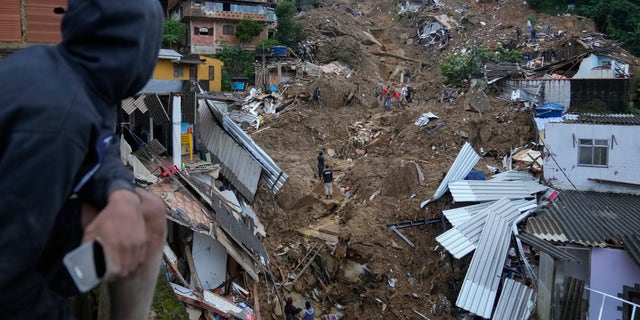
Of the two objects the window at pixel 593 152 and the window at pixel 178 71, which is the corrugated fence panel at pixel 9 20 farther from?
the window at pixel 593 152

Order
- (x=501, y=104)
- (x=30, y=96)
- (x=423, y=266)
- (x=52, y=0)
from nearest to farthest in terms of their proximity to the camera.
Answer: (x=30, y=96), (x=52, y=0), (x=423, y=266), (x=501, y=104)

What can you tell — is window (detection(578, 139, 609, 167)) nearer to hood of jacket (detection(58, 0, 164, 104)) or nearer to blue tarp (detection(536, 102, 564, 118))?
blue tarp (detection(536, 102, 564, 118))

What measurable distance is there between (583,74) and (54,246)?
2230 cm

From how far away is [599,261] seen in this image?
22.1 feet

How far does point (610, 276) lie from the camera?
264 inches

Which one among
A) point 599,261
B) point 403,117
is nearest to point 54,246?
point 599,261

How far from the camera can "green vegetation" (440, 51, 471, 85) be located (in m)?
22.8

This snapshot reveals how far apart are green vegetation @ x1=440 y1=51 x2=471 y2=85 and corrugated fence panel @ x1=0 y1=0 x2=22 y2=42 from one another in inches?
756

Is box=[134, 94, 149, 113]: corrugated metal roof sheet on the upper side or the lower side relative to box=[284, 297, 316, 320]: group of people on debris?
upper

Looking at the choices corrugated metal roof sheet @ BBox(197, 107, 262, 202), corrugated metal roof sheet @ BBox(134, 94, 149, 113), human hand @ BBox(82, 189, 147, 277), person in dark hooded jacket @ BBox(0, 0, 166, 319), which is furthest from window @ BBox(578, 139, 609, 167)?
human hand @ BBox(82, 189, 147, 277)

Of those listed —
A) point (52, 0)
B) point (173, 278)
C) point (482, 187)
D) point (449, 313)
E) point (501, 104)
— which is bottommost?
point (449, 313)

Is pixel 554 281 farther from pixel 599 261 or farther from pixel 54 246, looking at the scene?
pixel 54 246

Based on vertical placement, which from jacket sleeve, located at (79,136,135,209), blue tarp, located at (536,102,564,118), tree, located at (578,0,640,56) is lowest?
blue tarp, located at (536,102,564,118)

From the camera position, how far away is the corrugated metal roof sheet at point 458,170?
11906 mm
